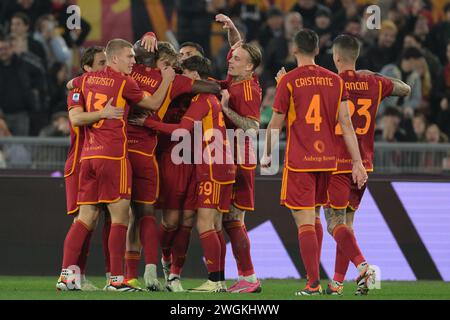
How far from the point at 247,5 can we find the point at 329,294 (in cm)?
919

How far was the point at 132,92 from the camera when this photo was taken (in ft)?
39.1

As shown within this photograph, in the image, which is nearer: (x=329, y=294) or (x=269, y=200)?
(x=329, y=294)

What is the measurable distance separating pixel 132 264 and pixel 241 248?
109 centimetres

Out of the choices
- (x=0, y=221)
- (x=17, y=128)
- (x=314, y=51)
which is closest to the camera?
(x=314, y=51)

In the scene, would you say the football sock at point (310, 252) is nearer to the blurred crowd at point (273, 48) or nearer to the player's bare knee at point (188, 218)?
the player's bare knee at point (188, 218)

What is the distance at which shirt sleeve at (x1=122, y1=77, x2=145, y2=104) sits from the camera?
39.1ft

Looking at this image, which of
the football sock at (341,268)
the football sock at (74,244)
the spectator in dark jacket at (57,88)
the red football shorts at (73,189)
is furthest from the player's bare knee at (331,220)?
the spectator in dark jacket at (57,88)

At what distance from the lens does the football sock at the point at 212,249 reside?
40.3 feet

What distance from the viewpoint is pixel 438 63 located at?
19438 millimetres

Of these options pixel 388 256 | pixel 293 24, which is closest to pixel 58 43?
pixel 293 24

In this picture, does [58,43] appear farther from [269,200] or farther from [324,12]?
[269,200]

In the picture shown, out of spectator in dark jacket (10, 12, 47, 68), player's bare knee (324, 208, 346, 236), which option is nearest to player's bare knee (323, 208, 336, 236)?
player's bare knee (324, 208, 346, 236)

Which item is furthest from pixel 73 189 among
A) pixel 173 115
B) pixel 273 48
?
pixel 273 48

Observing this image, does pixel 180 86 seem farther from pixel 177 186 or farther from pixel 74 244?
pixel 74 244
